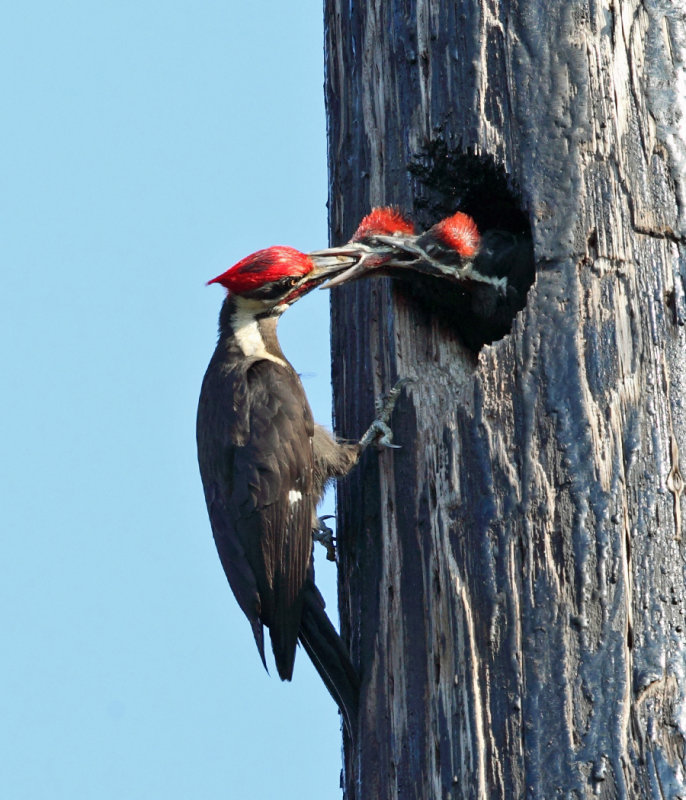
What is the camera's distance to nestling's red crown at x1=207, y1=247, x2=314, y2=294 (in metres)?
3.63

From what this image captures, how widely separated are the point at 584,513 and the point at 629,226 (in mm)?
753

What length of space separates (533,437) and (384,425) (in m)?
0.50

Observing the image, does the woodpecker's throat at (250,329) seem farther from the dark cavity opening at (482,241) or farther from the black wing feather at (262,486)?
the dark cavity opening at (482,241)

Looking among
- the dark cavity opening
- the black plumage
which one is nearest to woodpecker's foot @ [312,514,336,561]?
the black plumage

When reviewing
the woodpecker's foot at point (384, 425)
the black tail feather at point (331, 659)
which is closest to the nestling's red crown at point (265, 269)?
the woodpecker's foot at point (384, 425)

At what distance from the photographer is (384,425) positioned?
3326mm

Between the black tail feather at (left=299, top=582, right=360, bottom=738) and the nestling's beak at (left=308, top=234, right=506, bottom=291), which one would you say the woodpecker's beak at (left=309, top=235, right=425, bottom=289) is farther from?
the black tail feather at (left=299, top=582, right=360, bottom=738)

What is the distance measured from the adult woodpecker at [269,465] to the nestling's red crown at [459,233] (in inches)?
11.6

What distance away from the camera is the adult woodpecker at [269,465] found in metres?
3.51

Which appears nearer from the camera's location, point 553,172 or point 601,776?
point 601,776

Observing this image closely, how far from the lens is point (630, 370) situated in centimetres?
296

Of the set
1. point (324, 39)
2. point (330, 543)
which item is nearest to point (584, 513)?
point (330, 543)

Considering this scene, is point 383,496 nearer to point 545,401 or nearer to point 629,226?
point 545,401

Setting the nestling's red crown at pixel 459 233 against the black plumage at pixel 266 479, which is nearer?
the black plumage at pixel 266 479
